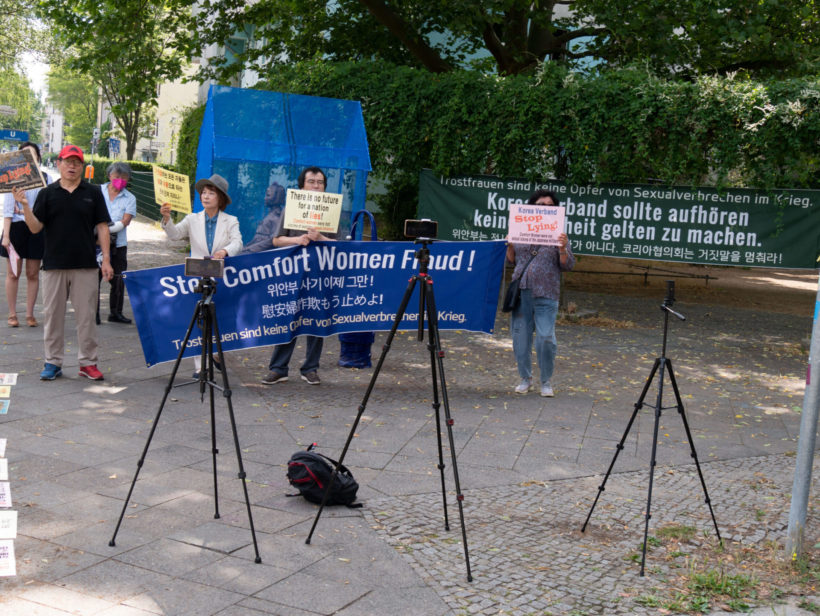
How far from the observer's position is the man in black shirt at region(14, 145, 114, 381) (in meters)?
7.92

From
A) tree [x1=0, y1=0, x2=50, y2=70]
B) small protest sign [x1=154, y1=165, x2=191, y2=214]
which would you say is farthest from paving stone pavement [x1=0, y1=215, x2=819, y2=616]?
tree [x1=0, y1=0, x2=50, y2=70]

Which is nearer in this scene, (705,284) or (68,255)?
(68,255)

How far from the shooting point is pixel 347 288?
8.32m

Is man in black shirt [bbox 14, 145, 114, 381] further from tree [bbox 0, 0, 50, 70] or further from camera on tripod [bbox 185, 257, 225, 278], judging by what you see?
tree [bbox 0, 0, 50, 70]

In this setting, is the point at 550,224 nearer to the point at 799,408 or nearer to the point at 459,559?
the point at 799,408

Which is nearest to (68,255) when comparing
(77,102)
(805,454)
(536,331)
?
(536,331)

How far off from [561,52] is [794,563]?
12718 millimetres

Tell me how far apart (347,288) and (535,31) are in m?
9.36

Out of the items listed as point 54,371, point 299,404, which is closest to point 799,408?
point 299,404

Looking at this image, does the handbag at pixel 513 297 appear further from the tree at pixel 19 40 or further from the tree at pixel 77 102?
the tree at pixel 77 102

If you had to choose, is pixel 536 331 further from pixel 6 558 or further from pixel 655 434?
pixel 6 558

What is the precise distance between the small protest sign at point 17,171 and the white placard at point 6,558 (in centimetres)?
342

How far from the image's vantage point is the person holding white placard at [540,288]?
8.08 m

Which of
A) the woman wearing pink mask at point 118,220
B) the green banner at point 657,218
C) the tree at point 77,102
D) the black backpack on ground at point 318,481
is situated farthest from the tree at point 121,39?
the tree at point 77,102
